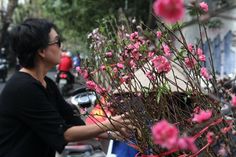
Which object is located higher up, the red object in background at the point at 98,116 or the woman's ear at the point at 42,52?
the woman's ear at the point at 42,52

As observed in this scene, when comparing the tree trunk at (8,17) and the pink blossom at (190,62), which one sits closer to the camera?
the pink blossom at (190,62)

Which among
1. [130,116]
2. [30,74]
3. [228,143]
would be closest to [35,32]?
[30,74]

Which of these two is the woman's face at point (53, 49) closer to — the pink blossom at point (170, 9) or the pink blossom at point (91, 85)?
the pink blossom at point (91, 85)

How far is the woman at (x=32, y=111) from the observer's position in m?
2.62

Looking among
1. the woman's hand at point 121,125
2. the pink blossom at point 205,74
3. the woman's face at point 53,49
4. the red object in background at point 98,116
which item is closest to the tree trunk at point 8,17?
the red object in background at point 98,116

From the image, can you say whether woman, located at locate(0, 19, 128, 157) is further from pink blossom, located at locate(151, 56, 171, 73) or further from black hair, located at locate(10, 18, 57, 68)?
pink blossom, located at locate(151, 56, 171, 73)

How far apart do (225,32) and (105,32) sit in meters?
7.98

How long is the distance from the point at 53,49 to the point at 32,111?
0.36 m

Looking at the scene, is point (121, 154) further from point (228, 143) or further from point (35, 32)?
point (228, 143)

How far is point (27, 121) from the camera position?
2631 millimetres

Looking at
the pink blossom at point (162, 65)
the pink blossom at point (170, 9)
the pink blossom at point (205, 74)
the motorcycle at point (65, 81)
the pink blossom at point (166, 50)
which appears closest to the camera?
the pink blossom at point (170, 9)

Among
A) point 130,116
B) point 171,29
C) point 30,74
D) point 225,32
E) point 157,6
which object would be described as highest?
point 157,6

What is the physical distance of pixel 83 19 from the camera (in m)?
15.7

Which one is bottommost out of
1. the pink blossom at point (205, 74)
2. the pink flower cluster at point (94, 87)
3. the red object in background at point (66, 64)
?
the red object in background at point (66, 64)
